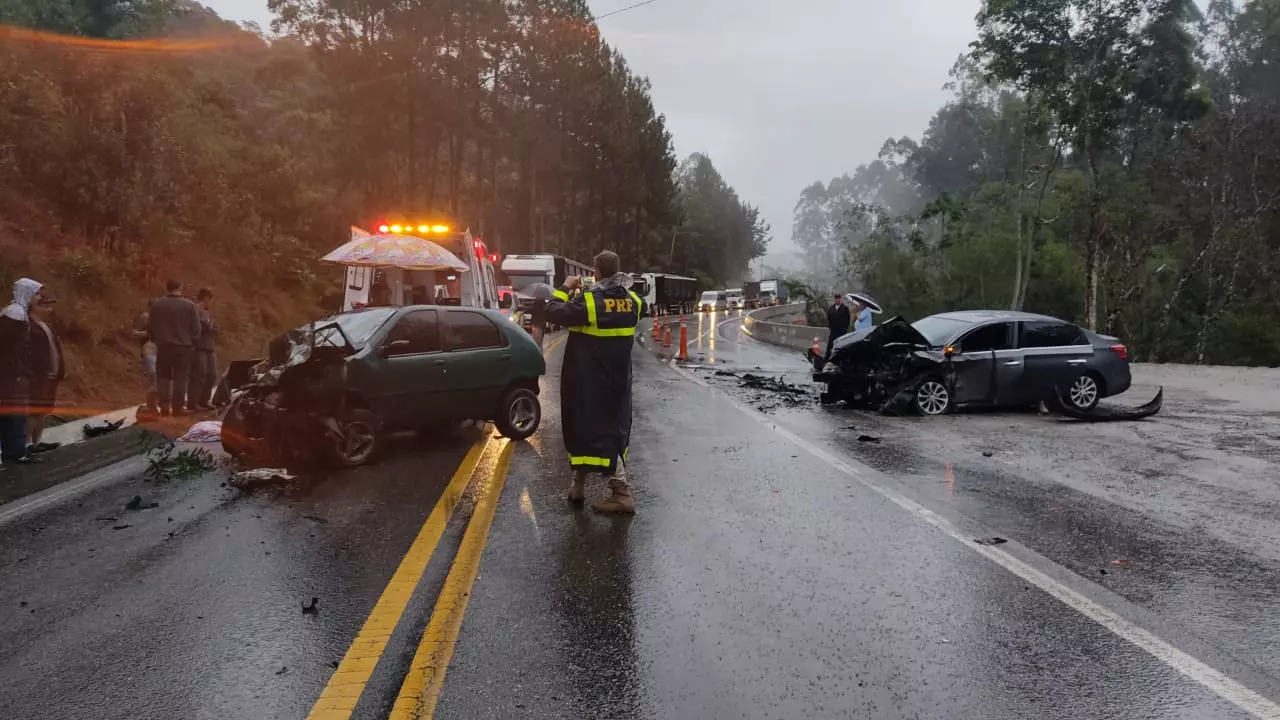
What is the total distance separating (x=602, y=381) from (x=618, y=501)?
0.92m

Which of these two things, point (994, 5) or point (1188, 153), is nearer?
point (994, 5)

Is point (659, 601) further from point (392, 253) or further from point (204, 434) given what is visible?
point (392, 253)

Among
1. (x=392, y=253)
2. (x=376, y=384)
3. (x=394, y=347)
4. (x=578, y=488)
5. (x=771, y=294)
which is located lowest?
(x=578, y=488)

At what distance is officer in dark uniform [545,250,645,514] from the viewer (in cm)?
618

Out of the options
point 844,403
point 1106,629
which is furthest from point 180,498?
point 844,403

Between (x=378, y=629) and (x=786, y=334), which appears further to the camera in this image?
(x=786, y=334)

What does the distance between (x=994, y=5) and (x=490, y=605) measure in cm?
3278

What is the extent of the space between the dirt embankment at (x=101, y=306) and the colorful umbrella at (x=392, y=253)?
2187mm

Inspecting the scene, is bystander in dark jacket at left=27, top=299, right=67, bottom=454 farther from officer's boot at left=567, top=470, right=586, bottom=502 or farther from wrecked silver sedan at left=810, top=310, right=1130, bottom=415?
wrecked silver sedan at left=810, top=310, right=1130, bottom=415

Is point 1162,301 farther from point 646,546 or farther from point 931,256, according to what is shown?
point 646,546

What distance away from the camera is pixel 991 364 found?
12.1m

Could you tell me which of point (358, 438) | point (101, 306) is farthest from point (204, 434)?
point (101, 306)

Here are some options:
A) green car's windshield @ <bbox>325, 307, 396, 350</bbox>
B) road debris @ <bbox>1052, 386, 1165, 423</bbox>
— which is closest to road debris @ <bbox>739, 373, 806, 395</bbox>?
road debris @ <bbox>1052, 386, 1165, 423</bbox>

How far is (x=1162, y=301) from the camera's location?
34.0 metres
